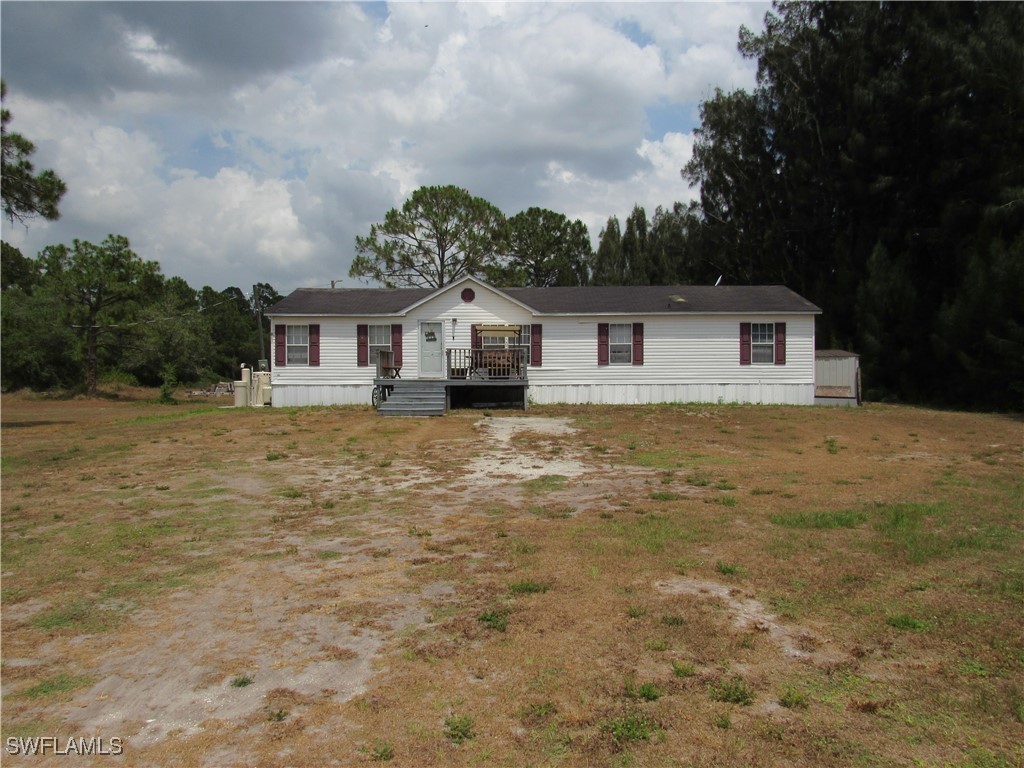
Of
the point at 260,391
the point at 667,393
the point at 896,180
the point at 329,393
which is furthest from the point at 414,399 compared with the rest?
→ the point at 896,180

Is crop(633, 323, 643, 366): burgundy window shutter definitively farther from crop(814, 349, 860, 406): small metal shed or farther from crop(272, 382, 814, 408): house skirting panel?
crop(814, 349, 860, 406): small metal shed

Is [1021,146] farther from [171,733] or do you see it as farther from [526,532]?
[171,733]

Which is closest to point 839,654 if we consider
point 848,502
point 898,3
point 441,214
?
point 848,502

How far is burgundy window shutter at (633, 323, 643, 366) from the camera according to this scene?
24531mm

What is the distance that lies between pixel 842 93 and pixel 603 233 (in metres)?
22.0

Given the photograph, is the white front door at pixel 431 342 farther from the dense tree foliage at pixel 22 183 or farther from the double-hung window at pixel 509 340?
the dense tree foliage at pixel 22 183

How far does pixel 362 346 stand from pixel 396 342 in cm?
121

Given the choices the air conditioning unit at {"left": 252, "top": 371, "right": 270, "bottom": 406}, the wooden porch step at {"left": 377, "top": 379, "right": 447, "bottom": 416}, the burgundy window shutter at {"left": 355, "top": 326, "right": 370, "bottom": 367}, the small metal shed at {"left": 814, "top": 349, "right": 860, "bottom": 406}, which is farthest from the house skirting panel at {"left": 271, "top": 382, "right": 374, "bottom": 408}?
the small metal shed at {"left": 814, "top": 349, "right": 860, "bottom": 406}

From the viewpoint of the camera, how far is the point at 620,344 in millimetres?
24594

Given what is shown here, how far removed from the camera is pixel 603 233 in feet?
172

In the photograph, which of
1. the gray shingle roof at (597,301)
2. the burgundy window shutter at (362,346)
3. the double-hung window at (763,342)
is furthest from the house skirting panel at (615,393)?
the gray shingle roof at (597,301)

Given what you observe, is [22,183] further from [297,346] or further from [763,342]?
[763,342]

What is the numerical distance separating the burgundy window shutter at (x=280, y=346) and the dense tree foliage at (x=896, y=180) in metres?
23.2

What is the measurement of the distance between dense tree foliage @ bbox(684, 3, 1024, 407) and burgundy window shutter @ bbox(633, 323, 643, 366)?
11256 millimetres
